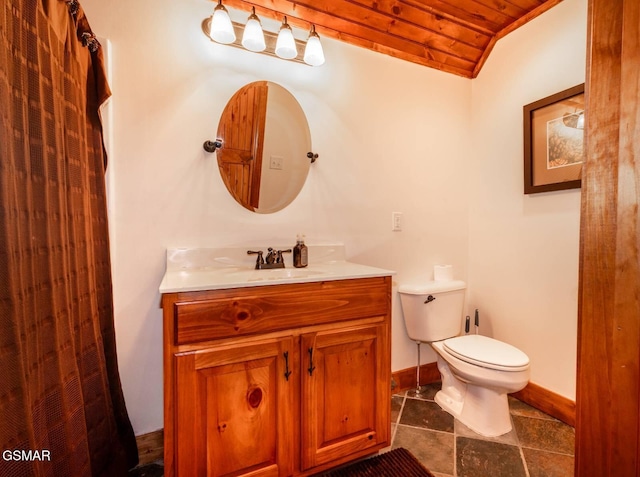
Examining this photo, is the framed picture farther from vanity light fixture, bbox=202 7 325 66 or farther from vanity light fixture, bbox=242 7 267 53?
vanity light fixture, bbox=242 7 267 53

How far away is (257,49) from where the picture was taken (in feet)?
4.94

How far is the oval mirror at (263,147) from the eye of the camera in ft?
5.11

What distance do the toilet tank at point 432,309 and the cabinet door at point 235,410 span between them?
98cm

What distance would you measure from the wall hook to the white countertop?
49cm

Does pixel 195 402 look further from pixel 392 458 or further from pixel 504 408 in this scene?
pixel 504 408

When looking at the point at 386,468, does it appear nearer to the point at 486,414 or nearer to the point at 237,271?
the point at 486,414

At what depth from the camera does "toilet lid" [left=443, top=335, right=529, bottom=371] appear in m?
1.50

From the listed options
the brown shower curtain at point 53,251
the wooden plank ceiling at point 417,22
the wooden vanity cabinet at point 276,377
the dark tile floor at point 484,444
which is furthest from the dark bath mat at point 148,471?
the wooden plank ceiling at point 417,22

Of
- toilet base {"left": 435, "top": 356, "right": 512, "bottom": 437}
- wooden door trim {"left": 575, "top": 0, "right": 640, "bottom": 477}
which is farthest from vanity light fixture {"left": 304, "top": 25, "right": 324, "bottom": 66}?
toilet base {"left": 435, "top": 356, "right": 512, "bottom": 437}

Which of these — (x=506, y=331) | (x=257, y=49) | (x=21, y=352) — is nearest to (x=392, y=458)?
(x=506, y=331)

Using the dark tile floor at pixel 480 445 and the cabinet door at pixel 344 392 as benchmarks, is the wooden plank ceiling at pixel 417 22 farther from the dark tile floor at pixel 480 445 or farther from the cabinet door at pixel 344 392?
the dark tile floor at pixel 480 445

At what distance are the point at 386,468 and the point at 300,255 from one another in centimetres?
105

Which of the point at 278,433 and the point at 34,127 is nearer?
the point at 34,127

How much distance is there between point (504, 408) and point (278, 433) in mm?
1244
